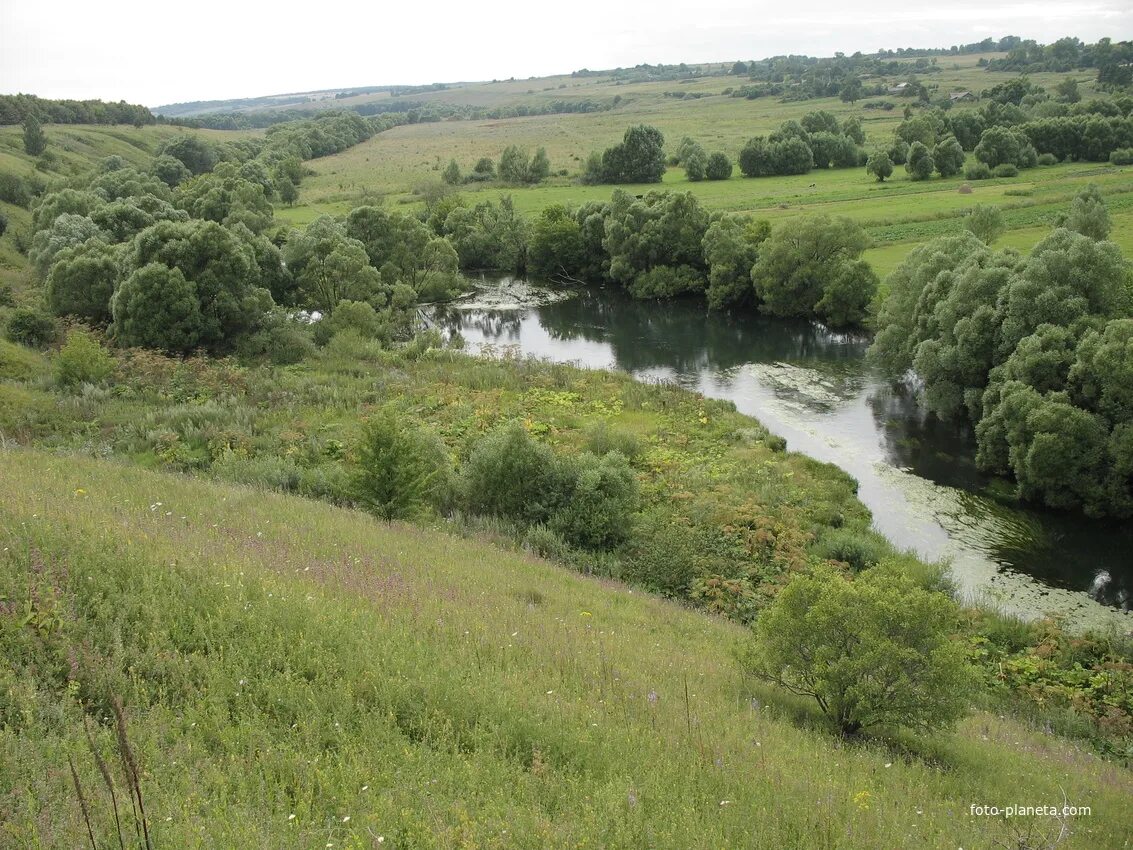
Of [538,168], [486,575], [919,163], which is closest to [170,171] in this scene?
[538,168]

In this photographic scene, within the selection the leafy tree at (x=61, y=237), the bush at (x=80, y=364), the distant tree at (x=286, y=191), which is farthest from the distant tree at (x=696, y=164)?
the bush at (x=80, y=364)

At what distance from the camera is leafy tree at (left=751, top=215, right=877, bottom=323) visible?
48.9 m

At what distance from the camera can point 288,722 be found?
7250mm


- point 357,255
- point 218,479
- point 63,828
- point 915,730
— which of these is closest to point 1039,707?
point 915,730

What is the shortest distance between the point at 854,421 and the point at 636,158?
6471cm

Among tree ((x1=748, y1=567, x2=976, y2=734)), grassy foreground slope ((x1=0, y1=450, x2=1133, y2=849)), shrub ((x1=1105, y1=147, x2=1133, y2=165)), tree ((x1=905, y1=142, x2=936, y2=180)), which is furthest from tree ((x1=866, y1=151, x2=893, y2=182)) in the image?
tree ((x1=748, y1=567, x2=976, y2=734))

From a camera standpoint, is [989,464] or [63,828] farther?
[989,464]

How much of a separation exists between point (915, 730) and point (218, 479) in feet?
57.1

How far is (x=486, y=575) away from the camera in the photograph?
46.8 ft

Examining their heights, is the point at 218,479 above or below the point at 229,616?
below

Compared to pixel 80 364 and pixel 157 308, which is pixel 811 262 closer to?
pixel 157 308

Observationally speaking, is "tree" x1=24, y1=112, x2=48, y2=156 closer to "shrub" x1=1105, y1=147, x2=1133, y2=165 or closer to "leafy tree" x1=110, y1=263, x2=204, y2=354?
"leafy tree" x1=110, y1=263, x2=204, y2=354

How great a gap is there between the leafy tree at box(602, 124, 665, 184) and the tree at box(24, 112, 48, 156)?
62668 millimetres

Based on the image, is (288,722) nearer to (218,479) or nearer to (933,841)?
(933,841)
